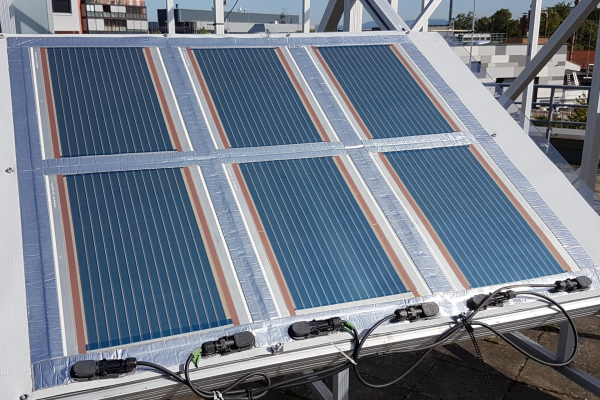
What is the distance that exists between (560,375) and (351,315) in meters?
3.29

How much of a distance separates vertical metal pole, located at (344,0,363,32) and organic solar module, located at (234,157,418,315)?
15.6 ft

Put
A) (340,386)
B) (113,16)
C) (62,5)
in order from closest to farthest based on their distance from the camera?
(340,386) → (62,5) → (113,16)

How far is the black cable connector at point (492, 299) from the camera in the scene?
108 inches

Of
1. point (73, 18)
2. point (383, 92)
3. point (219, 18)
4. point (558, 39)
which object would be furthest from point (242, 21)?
point (383, 92)

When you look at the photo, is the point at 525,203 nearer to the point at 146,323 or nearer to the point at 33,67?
the point at 146,323

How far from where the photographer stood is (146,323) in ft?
7.89

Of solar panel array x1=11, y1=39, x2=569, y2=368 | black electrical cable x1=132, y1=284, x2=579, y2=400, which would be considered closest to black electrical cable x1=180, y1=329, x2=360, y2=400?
black electrical cable x1=132, y1=284, x2=579, y2=400

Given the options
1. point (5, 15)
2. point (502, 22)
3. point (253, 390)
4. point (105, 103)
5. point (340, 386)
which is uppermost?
point (502, 22)

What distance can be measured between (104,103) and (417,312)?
2144 millimetres

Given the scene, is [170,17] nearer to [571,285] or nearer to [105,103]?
[105,103]

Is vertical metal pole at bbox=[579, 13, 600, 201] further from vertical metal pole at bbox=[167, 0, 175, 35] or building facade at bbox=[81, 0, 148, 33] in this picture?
building facade at bbox=[81, 0, 148, 33]

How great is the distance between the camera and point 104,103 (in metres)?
3.41

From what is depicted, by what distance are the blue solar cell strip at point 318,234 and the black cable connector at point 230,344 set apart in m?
0.32

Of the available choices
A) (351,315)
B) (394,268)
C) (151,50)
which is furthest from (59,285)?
(151,50)
